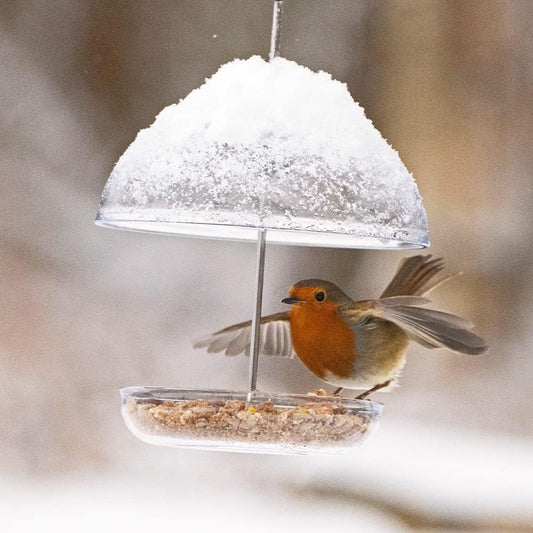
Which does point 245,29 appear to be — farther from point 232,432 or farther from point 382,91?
point 232,432

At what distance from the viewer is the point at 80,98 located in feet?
15.8

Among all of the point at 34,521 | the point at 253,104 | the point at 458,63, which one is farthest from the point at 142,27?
the point at 253,104

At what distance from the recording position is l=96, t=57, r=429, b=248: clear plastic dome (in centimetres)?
176

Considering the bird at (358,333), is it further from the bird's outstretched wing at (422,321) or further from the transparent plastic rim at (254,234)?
the transparent plastic rim at (254,234)

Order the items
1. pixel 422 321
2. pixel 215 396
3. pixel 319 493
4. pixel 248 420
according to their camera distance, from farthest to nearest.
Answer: pixel 319 493
pixel 422 321
pixel 215 396
pixel 248 420

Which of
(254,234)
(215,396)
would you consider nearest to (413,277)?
(254,234)

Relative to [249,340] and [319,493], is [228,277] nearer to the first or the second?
[319,493]

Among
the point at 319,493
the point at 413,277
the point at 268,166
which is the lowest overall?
the point at 319,493

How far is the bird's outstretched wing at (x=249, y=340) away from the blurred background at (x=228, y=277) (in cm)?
215

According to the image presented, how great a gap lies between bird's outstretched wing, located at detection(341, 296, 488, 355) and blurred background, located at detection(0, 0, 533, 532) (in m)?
2.48

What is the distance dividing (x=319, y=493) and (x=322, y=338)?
264 centimetres

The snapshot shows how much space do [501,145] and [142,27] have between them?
70.9 inches

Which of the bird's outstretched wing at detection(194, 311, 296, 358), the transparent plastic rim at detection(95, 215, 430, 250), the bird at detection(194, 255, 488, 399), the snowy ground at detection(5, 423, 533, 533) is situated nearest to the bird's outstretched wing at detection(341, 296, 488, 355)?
the bird at detection(194, 255, 488, 399)

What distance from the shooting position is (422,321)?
216 centimetres
